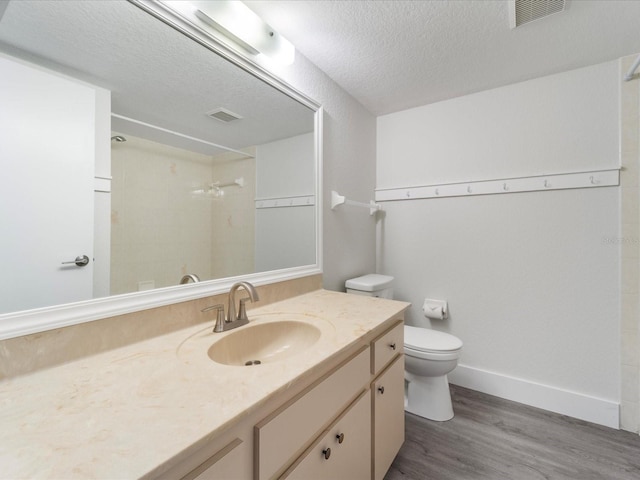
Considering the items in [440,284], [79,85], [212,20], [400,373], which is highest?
[212,20]

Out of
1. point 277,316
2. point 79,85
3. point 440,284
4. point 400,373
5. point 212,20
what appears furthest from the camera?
point 440,284

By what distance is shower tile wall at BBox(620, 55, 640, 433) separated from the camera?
1.58m

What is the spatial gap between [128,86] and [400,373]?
1598 millimetres

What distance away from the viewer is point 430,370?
1666mm

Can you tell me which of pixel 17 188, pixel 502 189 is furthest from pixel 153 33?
pixel 502 189

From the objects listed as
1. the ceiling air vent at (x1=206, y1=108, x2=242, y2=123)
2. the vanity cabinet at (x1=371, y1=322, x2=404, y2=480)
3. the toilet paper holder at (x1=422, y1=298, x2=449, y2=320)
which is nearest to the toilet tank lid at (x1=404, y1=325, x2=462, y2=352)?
the toilet paper holder at (x1=422, y1=298, x2=449, y2=320)

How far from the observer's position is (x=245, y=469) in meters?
0.60

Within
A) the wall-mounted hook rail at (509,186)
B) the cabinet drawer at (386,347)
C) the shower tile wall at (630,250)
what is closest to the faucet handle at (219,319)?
the cabinet drawer at (386,347)

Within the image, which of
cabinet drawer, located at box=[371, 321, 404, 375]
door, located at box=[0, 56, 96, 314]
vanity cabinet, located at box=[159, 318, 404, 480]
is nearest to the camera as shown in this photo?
vanity cabinet, located at box=[159, 318, 404, 480]

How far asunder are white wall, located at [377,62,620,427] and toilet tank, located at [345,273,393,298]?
320 mm

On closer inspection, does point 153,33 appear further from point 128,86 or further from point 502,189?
point 502,189

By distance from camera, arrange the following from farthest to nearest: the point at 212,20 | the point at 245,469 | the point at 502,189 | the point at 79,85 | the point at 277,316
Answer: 1. the point at 502,189
2. the point at 277,316
3. the point at 212,20
4. the point at 79,85
5. the point at 245,469

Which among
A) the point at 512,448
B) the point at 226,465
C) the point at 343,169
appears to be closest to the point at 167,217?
the point at 226,465

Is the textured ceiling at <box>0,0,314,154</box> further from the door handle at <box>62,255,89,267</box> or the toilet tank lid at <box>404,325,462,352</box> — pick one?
the toilet tank lid at <box>404,325,462,352</box>
